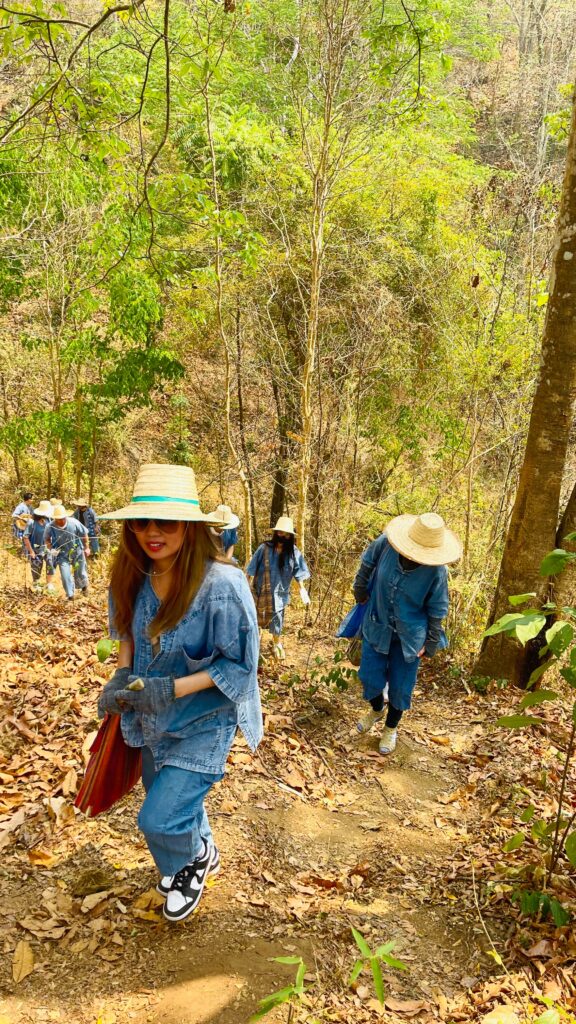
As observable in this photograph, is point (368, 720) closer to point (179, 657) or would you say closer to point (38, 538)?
point (179, 657)

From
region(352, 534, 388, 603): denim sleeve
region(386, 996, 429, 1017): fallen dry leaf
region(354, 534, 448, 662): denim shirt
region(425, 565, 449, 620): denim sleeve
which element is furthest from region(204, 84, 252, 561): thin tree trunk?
region(386, 996, 429, 1017): fallen dry leaf

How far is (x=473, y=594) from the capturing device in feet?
32.2

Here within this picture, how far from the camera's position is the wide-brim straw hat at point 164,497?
8.34 feet

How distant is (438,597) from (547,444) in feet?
5.35

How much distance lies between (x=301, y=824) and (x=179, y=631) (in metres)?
1.91

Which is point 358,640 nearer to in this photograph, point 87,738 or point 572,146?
point 87,738

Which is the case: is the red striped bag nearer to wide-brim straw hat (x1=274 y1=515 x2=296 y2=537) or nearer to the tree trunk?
the tree trunk

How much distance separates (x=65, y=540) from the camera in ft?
34.5

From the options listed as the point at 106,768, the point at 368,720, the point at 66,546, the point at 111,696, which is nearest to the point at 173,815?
the point at 106,768

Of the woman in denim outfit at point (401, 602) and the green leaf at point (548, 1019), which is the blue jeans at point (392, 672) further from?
the green leaf at point (548, 1019)

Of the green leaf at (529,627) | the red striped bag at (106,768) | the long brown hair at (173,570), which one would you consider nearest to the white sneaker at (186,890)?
the red striped bag at (106,768)

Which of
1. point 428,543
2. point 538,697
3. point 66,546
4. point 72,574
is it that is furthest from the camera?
point 72,574

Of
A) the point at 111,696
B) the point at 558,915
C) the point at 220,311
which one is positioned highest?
the point at 220,311

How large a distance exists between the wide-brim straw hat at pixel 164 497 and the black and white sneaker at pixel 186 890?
1.61m
